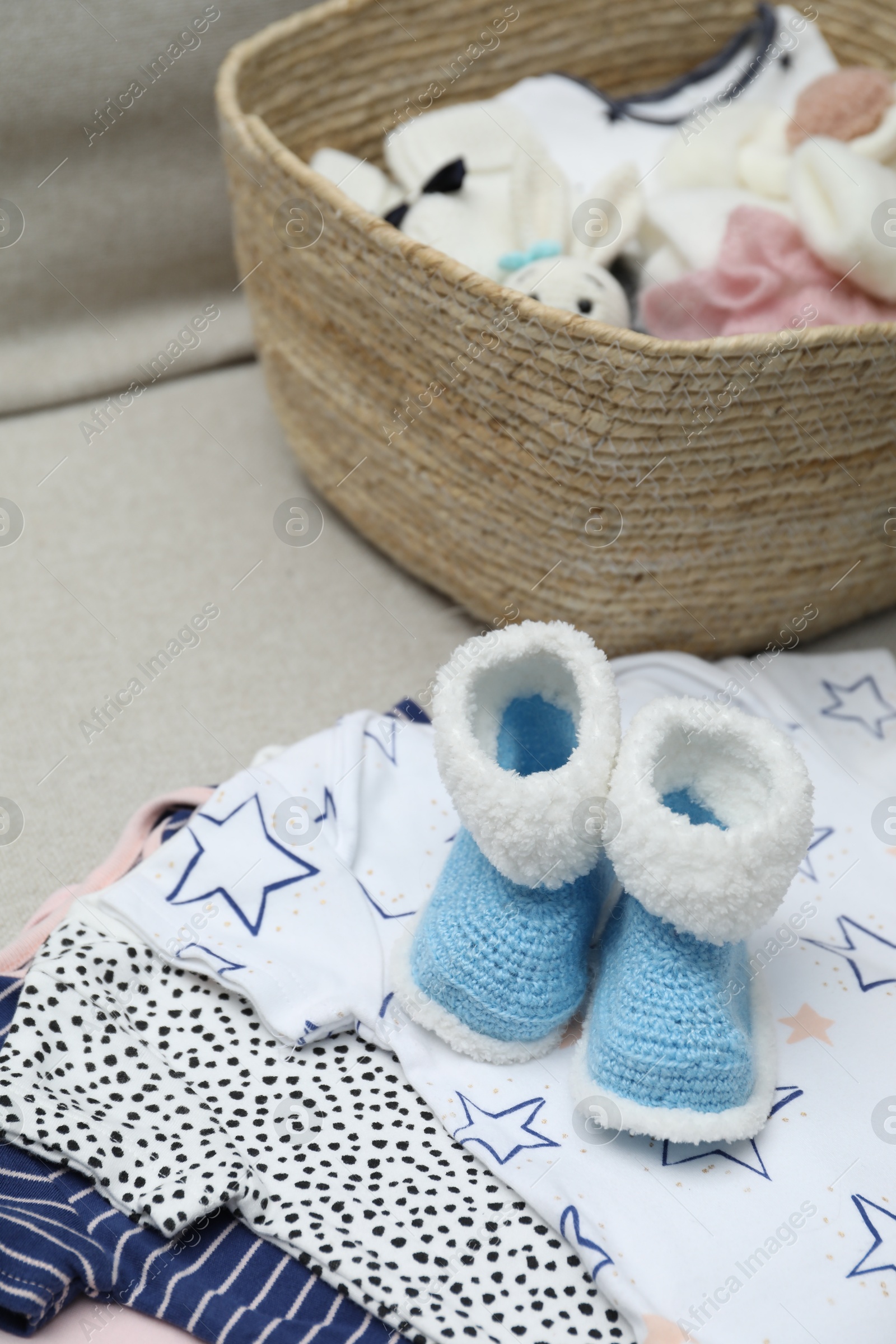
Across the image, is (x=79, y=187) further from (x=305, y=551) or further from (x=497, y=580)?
(x=497, y=580)

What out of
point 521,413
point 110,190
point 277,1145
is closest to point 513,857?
point 277,1145

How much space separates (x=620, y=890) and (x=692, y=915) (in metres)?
0.12

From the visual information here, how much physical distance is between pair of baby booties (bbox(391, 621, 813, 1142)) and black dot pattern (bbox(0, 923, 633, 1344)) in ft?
0.23

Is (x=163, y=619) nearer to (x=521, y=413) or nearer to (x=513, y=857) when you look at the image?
(x=521, y=413)

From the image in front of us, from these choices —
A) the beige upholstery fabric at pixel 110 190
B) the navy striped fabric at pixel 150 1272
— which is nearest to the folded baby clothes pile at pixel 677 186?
the beige upholstery fabric at pixel 110 190

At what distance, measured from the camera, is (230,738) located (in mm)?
929

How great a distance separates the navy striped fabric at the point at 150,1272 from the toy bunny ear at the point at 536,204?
32.0 inches

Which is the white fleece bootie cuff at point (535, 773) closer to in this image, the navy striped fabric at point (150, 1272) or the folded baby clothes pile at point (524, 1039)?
the folded baby clothes pile at point (524, 1039)

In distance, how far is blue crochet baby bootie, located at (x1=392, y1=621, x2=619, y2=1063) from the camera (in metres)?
0.58

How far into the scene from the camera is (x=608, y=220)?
3.20ft

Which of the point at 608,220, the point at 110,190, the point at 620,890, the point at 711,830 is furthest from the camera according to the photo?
A: the point at 110,190

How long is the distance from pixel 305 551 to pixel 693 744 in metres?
0.57

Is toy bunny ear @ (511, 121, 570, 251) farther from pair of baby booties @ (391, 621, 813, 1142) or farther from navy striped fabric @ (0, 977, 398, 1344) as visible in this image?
navy striped fabric @ (0, 977, 398, 1344)

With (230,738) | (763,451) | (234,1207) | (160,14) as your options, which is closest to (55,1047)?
(234,1207)
